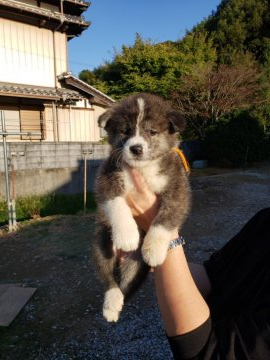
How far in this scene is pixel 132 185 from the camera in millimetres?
2242

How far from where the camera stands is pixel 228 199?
10102mm

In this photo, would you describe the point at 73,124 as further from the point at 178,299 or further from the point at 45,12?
the point at 178,299

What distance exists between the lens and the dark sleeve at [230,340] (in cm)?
128

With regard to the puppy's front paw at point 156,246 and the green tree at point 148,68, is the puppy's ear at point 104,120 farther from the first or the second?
the green tree at point 148,68

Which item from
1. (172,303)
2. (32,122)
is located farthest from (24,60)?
(172,303)

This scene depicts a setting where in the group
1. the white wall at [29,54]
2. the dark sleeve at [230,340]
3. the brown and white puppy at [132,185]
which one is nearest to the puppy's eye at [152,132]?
the brown and white puppy at [132,185]

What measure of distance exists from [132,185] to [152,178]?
0.18 metres

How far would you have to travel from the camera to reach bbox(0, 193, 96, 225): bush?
8500 mm

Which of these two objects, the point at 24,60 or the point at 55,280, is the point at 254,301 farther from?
the point at 24,60

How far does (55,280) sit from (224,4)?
30.7 m

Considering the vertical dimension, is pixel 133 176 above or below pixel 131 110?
below

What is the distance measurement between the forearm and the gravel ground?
2.17 m

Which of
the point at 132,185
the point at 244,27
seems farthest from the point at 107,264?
the point at 244,27

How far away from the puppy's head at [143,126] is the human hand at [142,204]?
1.04 feet
